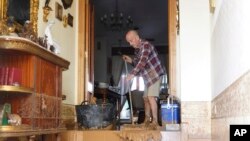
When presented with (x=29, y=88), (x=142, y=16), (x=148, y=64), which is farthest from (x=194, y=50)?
(x=142, y=16)

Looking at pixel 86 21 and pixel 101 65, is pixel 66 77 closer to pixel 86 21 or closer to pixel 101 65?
pixel 86 21

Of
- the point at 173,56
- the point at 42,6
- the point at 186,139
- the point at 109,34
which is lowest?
the point at 186,139

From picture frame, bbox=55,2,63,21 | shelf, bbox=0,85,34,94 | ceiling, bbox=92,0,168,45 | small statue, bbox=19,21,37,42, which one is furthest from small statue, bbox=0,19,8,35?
ceiling, bbox=92,0,168,45

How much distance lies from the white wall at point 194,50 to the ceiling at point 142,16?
170 inches

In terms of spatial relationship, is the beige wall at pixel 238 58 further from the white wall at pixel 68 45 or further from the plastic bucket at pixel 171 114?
the white wall at pixel 68 45

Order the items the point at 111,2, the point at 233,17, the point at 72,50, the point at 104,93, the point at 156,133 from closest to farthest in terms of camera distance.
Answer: the point at 233,17 < the point at 156,133 < the point at 72,50 < the point at 104,93 < the point at 111,2

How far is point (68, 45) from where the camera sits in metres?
5.11

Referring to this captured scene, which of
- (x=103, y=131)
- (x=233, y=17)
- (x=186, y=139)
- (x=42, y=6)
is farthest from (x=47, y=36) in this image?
(x=233, y=17)

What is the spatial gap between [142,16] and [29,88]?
749 centimetres

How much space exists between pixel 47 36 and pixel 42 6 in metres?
0.55

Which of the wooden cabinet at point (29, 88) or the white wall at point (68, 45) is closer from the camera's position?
the wooden cabinet at point (29, 88)

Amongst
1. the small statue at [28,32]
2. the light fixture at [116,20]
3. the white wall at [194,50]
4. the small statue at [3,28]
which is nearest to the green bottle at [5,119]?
the small statue at [3,28]

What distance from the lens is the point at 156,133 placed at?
13.4 feet

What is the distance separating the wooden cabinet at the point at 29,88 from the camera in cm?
272
